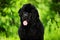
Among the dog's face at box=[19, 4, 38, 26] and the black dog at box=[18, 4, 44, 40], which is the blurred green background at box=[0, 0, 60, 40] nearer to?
the black dog at box=[18, 4, 44, 40]

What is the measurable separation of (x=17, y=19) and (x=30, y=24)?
2008 millimetres

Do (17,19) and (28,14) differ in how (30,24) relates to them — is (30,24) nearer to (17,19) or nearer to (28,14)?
(28,14)

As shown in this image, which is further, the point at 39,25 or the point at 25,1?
the point at 25,1

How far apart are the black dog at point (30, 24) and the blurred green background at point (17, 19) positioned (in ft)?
4.99

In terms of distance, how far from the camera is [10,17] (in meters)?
8.63

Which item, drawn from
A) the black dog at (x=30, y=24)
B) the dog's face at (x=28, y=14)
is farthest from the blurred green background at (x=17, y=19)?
the dog's face at (x=28, y=14)

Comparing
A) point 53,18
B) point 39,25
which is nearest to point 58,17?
point 53,18

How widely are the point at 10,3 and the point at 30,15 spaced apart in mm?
2272

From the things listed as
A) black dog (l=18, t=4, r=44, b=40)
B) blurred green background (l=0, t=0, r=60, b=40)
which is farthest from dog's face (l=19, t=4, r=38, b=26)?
blurred green background (l=0, t=0, r=60, b=40)

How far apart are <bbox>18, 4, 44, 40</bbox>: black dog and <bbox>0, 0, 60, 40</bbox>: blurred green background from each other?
1522mm

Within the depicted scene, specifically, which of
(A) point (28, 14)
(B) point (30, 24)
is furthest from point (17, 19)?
(A) point (28, 14)

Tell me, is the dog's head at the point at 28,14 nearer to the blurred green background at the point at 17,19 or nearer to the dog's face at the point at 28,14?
the dog's face at the point at 28,14

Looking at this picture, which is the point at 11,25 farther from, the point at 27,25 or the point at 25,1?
the point at 27,25

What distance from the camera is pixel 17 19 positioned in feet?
29.0
